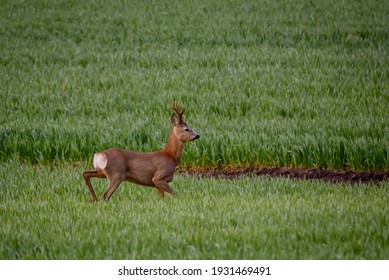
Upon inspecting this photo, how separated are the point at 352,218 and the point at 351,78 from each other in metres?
8.90

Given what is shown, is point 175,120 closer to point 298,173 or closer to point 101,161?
point 101,161

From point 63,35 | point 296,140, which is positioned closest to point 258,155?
point 296,140

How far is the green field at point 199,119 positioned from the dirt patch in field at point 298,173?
14cm

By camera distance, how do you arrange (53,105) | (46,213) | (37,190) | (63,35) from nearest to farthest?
(46,213), (37,190), (53,105), (63,35)

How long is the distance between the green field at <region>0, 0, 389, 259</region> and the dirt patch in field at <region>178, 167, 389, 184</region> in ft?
0.47

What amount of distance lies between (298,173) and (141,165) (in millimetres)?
3408

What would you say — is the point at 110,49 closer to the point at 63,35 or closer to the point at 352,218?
the point at 63,35

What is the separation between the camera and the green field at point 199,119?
8164mm

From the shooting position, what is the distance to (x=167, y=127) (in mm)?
13805

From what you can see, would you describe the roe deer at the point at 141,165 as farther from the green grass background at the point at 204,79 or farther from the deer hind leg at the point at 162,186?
the green grass background at the point at 204,79

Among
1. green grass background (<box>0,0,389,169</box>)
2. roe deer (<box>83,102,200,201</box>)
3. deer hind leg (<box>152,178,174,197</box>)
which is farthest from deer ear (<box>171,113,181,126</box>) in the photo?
green grass background (<box>0,0,389,169</box>)

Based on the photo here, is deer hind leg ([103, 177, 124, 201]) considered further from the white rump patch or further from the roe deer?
the white rump patch

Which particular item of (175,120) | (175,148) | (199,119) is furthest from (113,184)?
(199,119)

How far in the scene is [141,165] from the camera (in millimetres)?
9406
